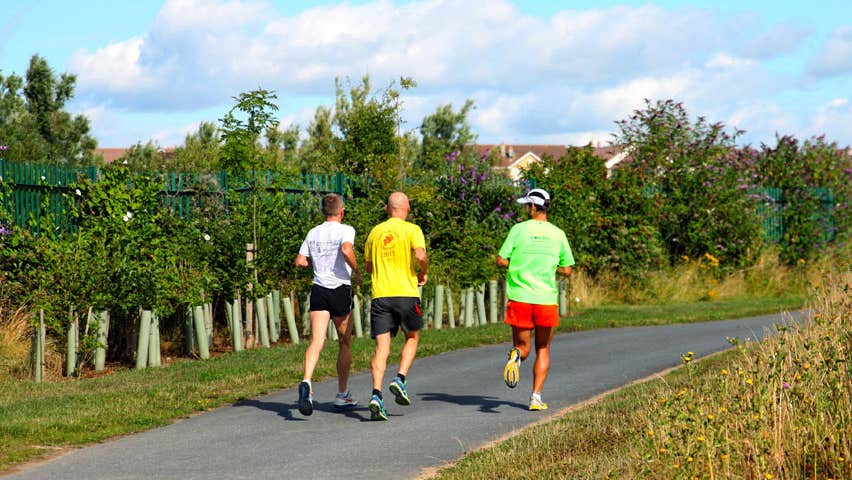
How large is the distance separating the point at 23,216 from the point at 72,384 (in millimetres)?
3735

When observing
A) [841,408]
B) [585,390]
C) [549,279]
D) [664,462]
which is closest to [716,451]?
[664,462]

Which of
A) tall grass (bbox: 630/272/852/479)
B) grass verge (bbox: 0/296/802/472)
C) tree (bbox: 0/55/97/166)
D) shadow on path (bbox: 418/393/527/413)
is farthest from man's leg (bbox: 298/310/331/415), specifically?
tree (bbox: 0/55/97/166)

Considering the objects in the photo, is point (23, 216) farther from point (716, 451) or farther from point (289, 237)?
point (716, 451)

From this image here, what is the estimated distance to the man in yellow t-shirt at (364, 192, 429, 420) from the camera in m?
9.56

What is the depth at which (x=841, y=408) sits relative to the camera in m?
6.93

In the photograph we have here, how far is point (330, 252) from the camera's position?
976 centimetres

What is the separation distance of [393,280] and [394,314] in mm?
305

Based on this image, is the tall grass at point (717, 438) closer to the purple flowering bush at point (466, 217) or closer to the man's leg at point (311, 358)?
the man's leg at point (311, 358)

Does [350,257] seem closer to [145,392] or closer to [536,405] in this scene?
[536,405]

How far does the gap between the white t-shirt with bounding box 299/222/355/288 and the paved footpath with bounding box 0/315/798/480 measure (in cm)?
122

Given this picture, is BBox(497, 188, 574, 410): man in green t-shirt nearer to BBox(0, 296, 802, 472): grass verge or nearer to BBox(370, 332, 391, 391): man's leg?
BBox(370, 332, 391, 391): man's leg

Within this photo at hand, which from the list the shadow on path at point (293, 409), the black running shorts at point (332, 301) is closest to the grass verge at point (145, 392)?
the shadow on path at point (293, 409)

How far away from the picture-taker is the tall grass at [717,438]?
6348 mm

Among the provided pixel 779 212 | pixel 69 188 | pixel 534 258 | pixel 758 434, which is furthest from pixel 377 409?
pixel 779 212
